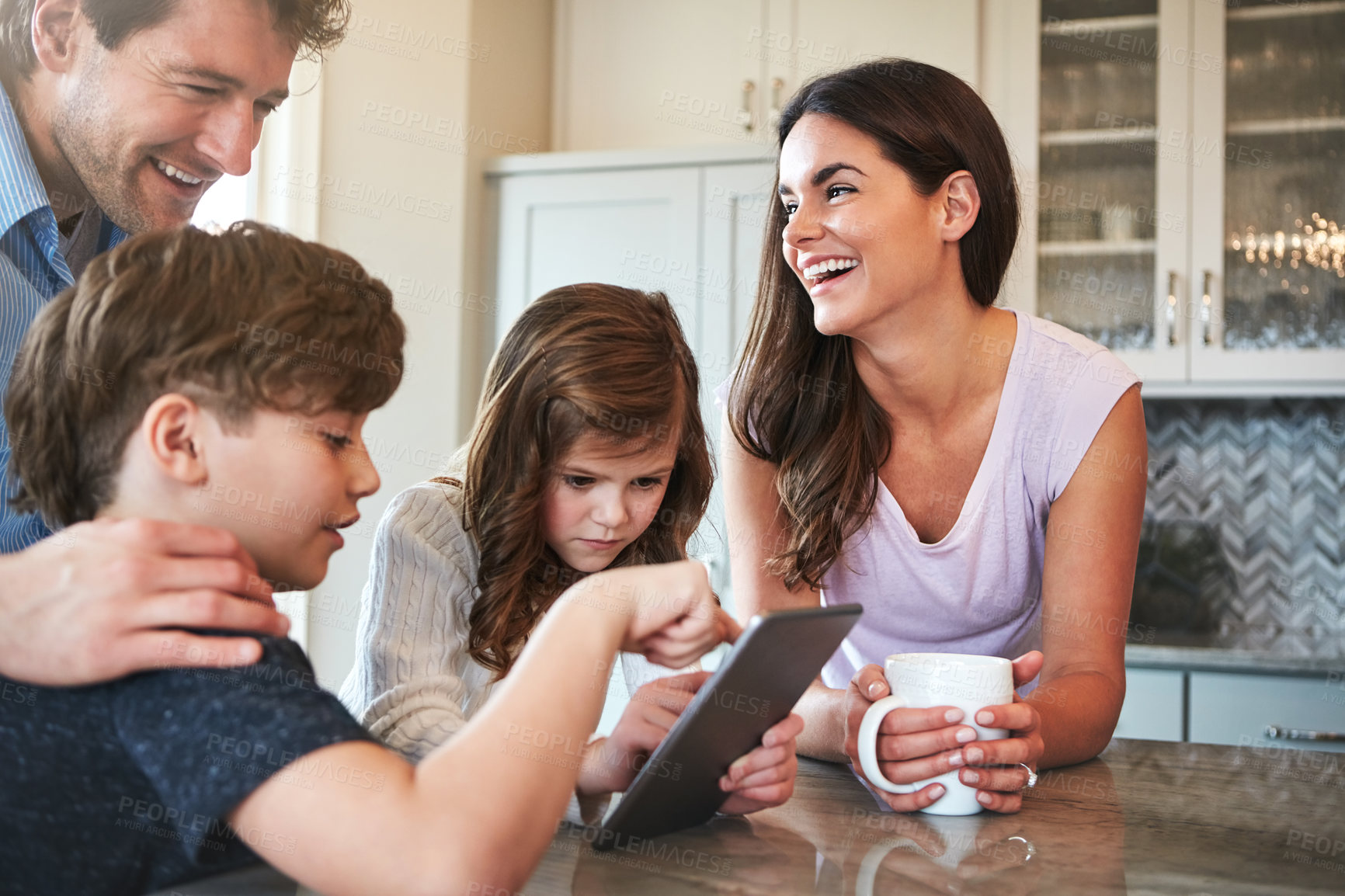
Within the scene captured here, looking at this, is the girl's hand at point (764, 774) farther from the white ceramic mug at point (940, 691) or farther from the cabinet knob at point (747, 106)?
the cabinet knob at point (747, 106)

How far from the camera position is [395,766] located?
2.09ft

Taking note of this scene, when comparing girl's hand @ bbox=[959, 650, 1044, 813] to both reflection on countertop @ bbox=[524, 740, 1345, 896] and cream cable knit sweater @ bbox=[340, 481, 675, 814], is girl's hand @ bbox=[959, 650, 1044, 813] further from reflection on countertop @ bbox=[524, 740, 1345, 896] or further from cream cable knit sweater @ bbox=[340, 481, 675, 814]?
cream cable knit sweater @ bbox=[340, 481, 675, 814]

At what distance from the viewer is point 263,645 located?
688mm

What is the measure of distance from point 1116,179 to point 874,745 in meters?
2.39

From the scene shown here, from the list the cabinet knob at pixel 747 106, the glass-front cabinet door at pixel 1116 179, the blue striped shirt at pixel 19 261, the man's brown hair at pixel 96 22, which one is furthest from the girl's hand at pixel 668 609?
the cabinet knob at pixel 747 106

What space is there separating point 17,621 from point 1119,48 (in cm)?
293

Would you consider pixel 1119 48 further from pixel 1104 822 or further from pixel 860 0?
pixel 1104 822

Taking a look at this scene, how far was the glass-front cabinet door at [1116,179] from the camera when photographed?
9.29 feet

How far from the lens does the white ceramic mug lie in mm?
918

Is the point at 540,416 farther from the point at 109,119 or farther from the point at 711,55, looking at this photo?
the point at 711,55

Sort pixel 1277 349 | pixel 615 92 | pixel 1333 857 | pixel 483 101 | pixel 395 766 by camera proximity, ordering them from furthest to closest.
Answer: pixel 615 92 → pixel 483 101 → pixel 1277 349 → pixel 1333 857 → pixel 395 766

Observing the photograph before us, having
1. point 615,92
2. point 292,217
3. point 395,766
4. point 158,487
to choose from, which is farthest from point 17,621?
point 615,92

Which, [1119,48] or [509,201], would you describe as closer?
[1119,48]

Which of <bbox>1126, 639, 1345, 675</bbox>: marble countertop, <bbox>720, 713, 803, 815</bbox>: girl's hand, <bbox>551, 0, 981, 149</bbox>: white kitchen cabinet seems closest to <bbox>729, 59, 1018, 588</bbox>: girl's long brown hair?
<bbox>720, 713, 803, 815</bbox>: girl's hand
